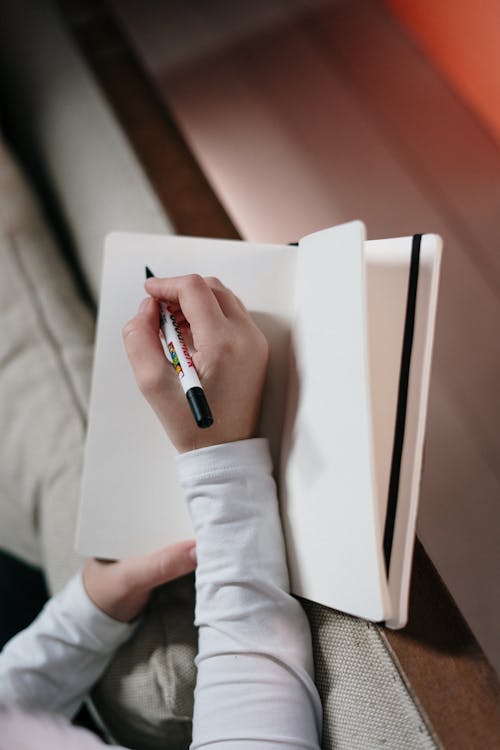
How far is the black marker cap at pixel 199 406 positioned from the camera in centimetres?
44

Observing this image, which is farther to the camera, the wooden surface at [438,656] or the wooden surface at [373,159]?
the wooden surface at [373,159]

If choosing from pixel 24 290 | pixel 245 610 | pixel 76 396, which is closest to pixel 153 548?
pixel 245 610

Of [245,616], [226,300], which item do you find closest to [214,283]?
[226,300]

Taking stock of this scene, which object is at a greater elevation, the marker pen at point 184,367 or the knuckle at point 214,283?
the knuckle at point 214,283

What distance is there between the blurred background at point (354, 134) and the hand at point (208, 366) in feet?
0.53

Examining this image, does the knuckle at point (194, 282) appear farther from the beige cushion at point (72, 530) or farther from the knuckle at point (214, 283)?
the beige cushion at point (72, 530)

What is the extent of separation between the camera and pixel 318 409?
447 mm

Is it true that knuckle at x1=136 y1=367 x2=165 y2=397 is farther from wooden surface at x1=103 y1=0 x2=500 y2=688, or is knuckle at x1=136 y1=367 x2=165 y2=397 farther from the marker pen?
wooden surface at x1=103 y1=0 x2=500 y2=688

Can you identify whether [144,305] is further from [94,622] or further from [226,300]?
[94,622]

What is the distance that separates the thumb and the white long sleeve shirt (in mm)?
45

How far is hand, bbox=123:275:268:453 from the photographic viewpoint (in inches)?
18.6

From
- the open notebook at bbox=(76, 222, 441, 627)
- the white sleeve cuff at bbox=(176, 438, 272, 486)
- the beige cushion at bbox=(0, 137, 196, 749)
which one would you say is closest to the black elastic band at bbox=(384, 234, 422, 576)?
the open notebook at bbox=(76, 222, 441, 627)

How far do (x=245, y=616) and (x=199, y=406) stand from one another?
0.50 ft

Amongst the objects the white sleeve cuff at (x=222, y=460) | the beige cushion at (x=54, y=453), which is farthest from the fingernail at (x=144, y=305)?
the beige cushion at (x=54, y=453)
